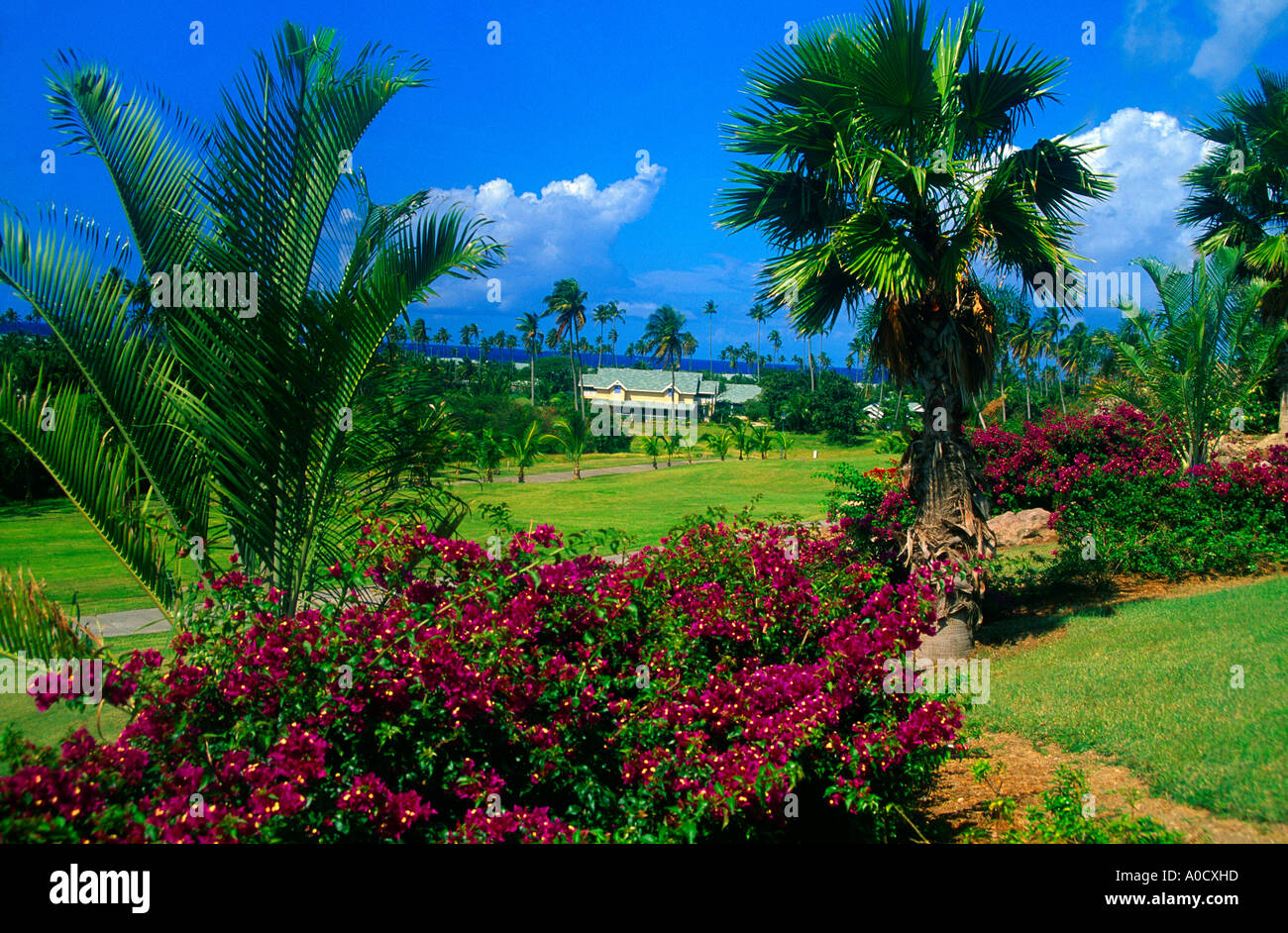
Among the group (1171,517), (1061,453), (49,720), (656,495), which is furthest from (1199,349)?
(656,495)

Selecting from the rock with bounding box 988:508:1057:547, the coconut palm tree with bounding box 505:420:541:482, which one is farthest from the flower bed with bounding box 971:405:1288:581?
the coconut palm tree with bounding box 505:420:541:482

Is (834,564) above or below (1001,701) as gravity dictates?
above

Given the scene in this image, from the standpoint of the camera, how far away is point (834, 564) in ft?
18.3

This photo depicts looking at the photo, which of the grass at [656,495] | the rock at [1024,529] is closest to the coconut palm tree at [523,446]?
the grass at [656,495]

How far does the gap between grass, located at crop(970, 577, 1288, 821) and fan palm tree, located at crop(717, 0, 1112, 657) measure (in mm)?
1344

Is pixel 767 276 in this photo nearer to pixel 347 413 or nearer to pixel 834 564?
pixel 834 564

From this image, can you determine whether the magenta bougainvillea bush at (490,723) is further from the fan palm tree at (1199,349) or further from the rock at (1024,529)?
the rock at (1024,529)

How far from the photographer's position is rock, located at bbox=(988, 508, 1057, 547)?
1423cm

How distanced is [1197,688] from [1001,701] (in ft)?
4.55

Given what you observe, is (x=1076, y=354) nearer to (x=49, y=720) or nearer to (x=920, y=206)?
(x=920, y=206)

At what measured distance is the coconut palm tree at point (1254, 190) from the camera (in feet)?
44.2

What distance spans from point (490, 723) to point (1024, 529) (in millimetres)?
13621

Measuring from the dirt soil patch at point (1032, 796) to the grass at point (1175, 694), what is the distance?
9cm
